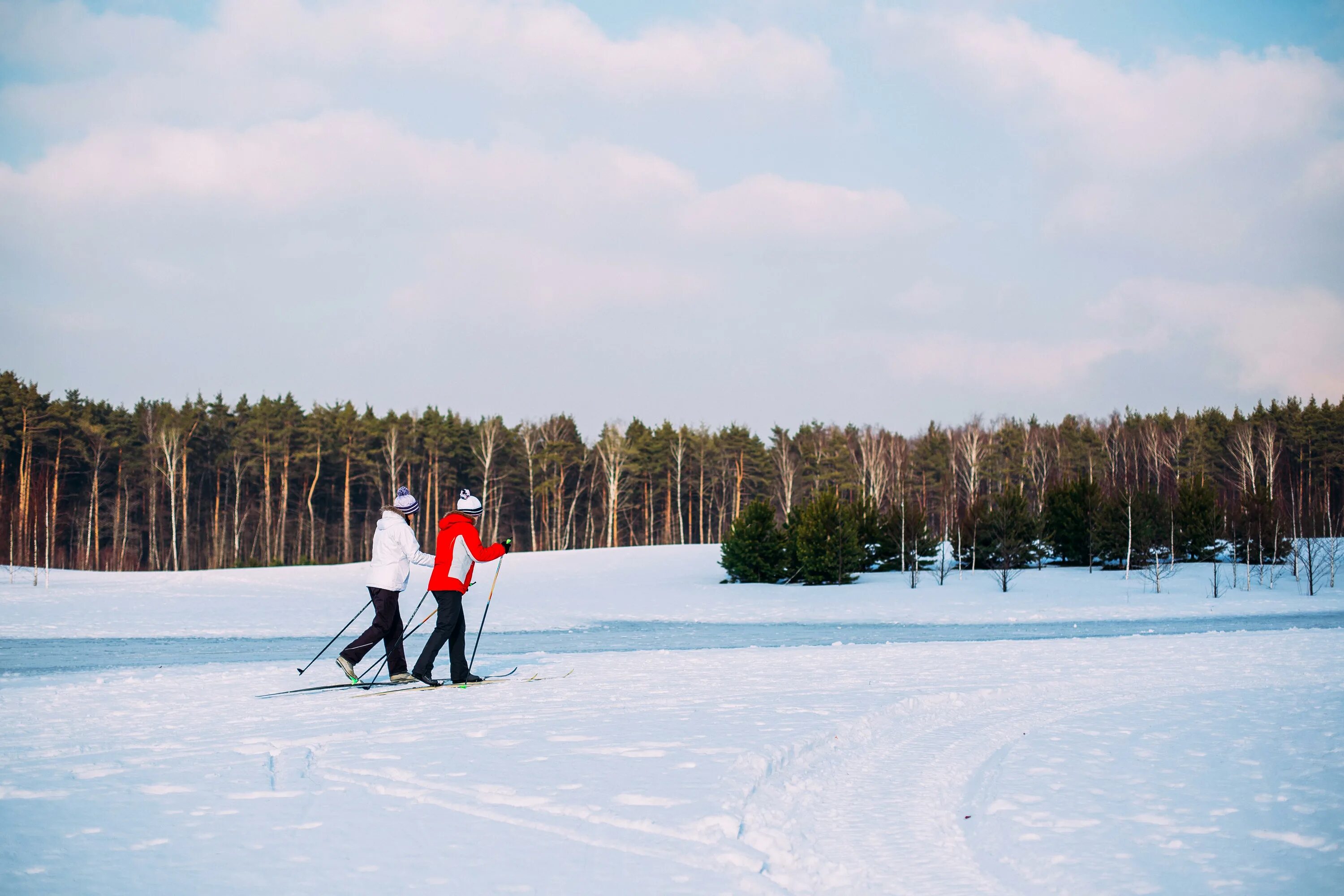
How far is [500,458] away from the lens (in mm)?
62312

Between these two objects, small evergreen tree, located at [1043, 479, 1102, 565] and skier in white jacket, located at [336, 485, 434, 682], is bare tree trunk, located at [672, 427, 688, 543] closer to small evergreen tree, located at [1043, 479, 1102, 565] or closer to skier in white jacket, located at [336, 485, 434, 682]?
small evergreen tree, located at [1043, 479, 1102, 565]

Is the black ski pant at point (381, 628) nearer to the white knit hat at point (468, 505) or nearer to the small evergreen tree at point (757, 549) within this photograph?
the white knit hat at point (468, 505)

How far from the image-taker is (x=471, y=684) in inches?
373

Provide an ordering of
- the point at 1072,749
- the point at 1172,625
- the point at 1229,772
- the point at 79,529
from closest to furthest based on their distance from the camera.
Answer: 1. the point at 1229,772
2. the point at 1072,749
3. the point at 1172,625
4. the point at 79,529

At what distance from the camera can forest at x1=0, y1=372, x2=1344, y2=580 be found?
49688 mm

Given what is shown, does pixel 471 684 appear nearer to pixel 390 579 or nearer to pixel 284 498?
pixel 390 579

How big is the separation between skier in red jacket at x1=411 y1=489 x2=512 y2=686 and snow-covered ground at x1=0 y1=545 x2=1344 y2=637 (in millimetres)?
9584

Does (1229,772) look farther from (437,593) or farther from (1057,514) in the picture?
(1057,514)

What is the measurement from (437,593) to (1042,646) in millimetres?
9532

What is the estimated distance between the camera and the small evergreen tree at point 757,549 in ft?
93.5

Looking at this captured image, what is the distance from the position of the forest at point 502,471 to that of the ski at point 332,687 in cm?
3344

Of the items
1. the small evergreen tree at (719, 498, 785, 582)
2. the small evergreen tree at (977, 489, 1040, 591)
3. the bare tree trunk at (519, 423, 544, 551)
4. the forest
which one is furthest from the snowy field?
the bare tree trunk at (519, 423, 544, 551)

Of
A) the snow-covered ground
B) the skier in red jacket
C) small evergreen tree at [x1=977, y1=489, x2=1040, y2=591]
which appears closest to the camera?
the skier in red jacket

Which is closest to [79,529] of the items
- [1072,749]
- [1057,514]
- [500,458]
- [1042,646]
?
[500,458]
